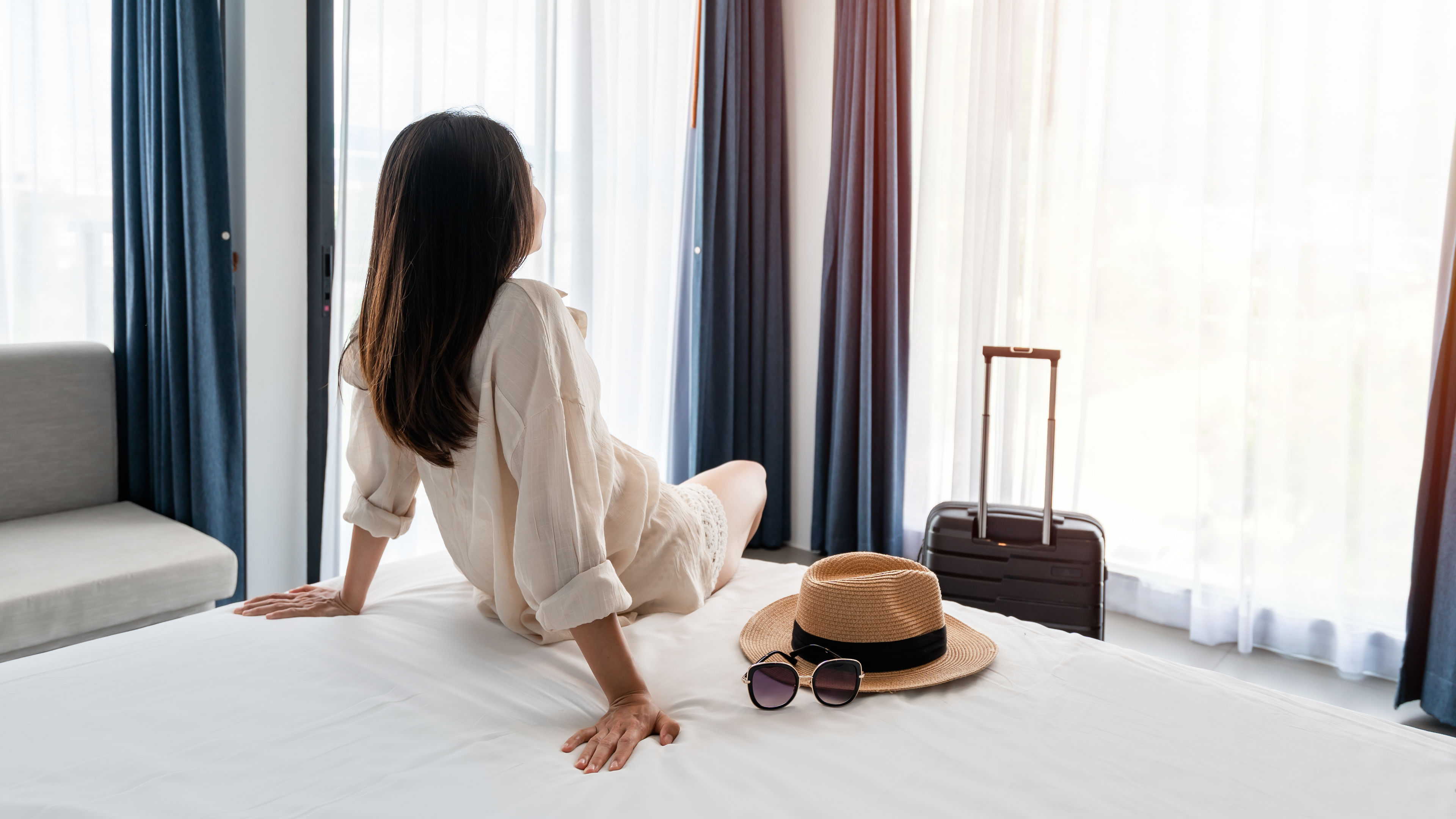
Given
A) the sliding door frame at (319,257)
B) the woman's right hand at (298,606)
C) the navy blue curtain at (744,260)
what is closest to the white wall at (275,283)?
the sliding door frame at (319,257)

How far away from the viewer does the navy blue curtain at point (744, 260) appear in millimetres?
3244

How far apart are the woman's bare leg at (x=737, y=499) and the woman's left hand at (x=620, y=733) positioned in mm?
483

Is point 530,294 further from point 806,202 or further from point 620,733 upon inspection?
point 806,202

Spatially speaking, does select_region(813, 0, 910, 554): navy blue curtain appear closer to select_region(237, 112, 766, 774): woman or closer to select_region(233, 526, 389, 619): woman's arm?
select_region(237, 112, 766, 774): woman

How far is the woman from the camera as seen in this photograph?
107 cm

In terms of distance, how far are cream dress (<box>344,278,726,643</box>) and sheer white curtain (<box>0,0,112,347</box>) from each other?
141cm

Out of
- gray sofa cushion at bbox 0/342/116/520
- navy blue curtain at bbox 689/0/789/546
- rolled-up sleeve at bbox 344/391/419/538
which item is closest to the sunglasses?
rolled-up sleeve at bbox 344/391/419/538

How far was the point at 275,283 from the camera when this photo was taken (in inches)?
94.9

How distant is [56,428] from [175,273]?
0.49 meters

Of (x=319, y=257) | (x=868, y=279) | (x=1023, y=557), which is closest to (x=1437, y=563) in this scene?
(x=1023, y=557)

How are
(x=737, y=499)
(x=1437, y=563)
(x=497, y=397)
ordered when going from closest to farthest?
(x=497, y=397), (x=737, y=499), (x=1437, y=563)

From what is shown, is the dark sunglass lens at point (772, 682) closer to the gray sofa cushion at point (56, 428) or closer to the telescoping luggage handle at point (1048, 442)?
the telescoping luggage handle at point (1048, 442)

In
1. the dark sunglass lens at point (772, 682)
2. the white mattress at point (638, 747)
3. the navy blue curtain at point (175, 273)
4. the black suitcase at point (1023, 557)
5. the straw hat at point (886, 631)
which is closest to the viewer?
the white mattress at point (638, 747)

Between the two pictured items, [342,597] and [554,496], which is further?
[342,597]
